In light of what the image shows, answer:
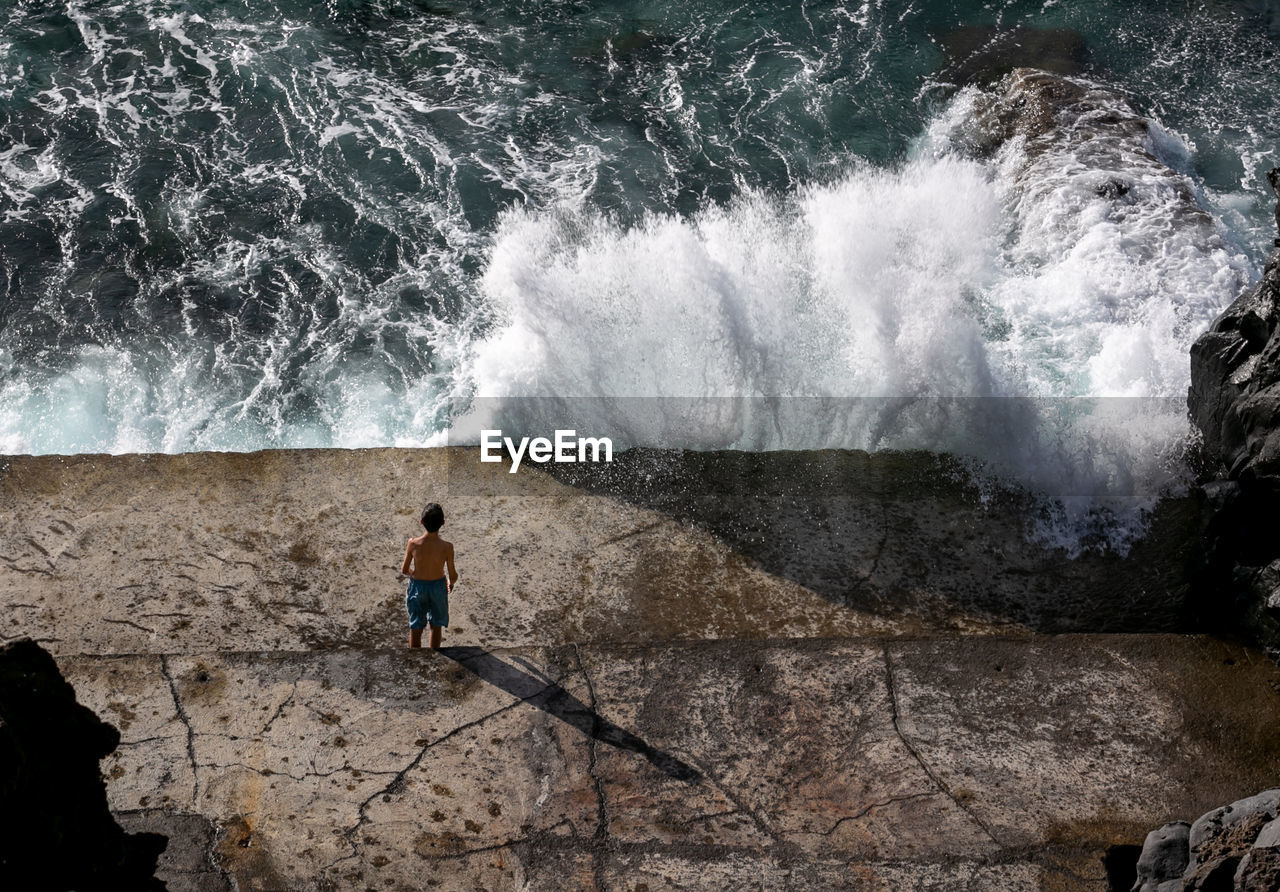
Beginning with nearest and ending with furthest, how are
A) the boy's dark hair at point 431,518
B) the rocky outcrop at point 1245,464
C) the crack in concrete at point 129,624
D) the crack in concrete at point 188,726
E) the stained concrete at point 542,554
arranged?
the crack in concrete at point 188,726 → the boy's dark hair at point 431,518 → the crack in concrete at point 129,624 → the stained concrete at point 542,554 → the rocky outcrop at point 1245,464

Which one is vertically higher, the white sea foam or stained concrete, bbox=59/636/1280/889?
the white sea foam

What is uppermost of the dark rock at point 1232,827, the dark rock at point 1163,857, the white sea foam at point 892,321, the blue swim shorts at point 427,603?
the white sea foam at point 892,321

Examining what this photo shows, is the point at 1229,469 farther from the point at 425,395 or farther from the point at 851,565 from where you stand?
the point at 425,395

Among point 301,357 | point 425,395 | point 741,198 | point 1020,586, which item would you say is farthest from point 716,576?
point 741,198

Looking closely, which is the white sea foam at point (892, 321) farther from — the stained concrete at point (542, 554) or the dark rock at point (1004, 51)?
the dark rock at point (1004, 51)

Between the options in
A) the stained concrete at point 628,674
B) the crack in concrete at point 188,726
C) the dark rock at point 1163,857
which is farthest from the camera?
the crack in concrete at point 188,726

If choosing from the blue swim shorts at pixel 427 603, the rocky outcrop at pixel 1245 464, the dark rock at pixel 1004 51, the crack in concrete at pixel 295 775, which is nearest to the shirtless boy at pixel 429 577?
the blue swim shorts at pixel 427 603

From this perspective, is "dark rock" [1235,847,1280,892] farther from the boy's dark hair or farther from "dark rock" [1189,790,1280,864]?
the boy's dark hair

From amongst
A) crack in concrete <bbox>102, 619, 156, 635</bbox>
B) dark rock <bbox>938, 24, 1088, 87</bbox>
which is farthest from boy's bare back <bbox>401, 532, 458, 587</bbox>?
dark rock <bbox>938, 24, 1088, 87</bbox>

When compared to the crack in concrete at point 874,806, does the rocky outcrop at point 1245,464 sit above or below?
above
